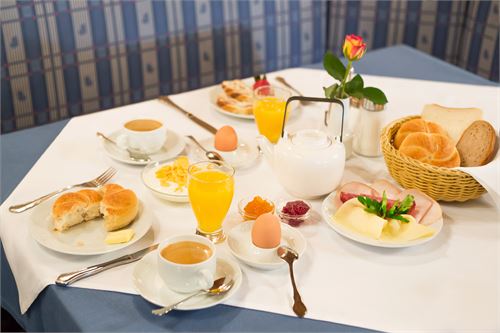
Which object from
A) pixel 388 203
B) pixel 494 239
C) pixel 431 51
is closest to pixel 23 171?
pixel 388 203

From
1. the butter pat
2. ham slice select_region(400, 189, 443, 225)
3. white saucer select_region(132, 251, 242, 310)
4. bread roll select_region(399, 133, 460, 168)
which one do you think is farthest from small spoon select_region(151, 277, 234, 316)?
bread roll select_region(399, 133, 460, 168)

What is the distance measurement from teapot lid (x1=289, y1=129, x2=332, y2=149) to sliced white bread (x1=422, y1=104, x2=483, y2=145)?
31 cm

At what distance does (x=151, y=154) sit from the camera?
1555 millimetres

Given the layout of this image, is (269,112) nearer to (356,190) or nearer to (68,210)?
(356,190)

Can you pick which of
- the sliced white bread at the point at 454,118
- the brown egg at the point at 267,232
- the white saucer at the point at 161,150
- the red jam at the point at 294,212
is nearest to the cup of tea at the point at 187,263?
the brown egg at the point at 267,232

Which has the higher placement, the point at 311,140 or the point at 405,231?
the point at 311,140

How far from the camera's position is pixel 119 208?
4.08ft

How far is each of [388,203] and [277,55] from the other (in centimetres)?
173

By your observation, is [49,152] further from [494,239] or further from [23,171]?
[494,239]

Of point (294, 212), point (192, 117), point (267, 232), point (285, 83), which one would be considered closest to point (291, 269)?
point (267, 232)

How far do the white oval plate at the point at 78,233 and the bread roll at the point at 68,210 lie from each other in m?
0.01

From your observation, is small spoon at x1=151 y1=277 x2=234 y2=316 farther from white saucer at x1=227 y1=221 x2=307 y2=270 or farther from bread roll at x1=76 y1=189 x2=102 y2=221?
bread roll at x1=76 y1=189 x2=102 y2=221

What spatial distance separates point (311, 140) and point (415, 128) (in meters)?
0.26

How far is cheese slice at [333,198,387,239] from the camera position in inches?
47.7
